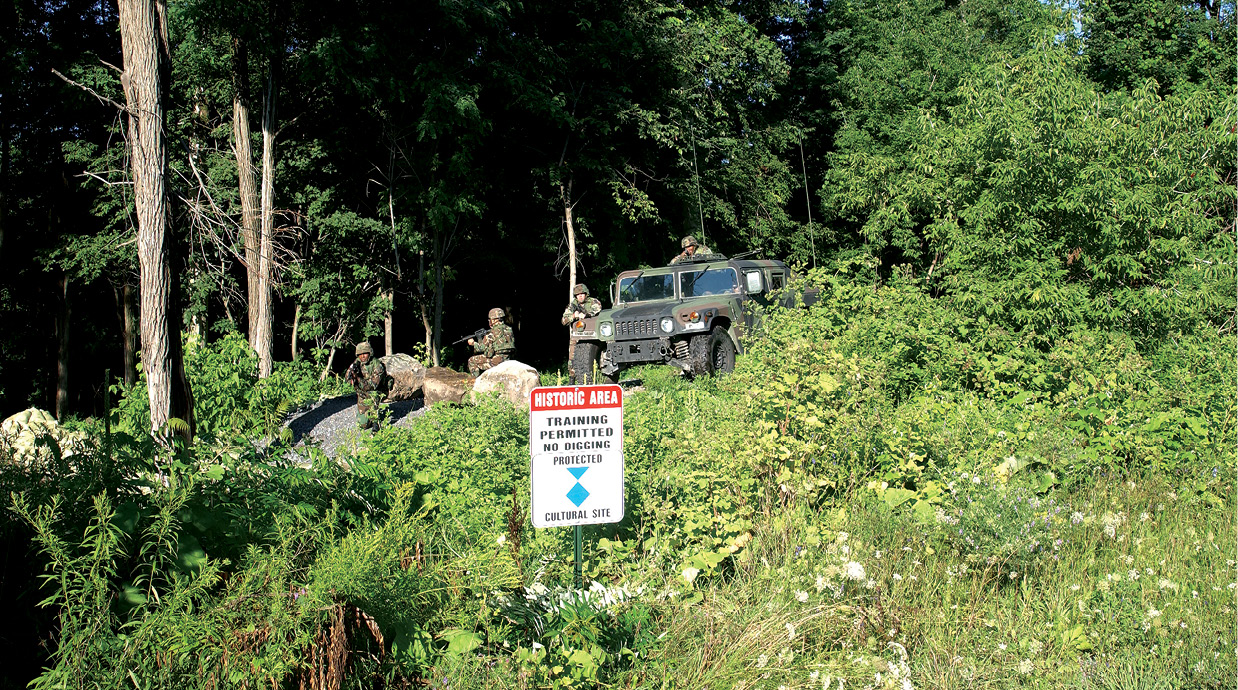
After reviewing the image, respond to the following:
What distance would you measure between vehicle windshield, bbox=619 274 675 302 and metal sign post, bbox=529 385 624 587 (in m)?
7.47

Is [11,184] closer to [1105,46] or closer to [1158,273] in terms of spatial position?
[1158,273]

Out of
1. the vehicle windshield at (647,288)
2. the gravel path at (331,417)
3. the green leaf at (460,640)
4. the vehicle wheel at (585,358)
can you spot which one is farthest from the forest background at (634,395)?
the vehicle wheel at (585,358)

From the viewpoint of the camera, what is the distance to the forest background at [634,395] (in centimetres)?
313

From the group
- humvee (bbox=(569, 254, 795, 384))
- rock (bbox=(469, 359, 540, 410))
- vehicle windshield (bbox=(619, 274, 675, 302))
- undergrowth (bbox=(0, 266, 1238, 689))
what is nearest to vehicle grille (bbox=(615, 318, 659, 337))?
humvee (bbox=(569, 254, 795, 384))

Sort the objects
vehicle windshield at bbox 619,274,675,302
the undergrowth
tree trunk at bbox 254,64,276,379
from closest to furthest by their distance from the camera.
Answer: the undergrowth, vehicle windshield at bbox 619,274,675,302, tree trunk at bbox 254,64,276,379

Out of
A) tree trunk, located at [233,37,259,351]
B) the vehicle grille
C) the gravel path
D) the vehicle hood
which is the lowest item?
the gravel path

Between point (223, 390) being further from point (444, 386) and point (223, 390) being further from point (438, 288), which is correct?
point (438, 288)

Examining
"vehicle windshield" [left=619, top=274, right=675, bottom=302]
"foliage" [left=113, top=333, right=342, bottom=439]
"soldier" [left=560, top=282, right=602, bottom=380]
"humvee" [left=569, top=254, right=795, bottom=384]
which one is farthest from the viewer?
"soldier" [left=560, top=282, right=602, bottom=380]

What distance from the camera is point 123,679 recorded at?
8.80ft

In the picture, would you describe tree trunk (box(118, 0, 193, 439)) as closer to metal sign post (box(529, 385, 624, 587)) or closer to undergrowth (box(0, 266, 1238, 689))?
undergrowth (box(0, 266, 1238, 689))

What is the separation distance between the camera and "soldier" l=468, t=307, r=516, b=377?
11508 mm

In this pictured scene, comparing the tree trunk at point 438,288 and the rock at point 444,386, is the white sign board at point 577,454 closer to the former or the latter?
the rock at point 444,386

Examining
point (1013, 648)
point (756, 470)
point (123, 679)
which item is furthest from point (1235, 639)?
point (123, 679)

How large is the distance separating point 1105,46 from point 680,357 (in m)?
18.0
